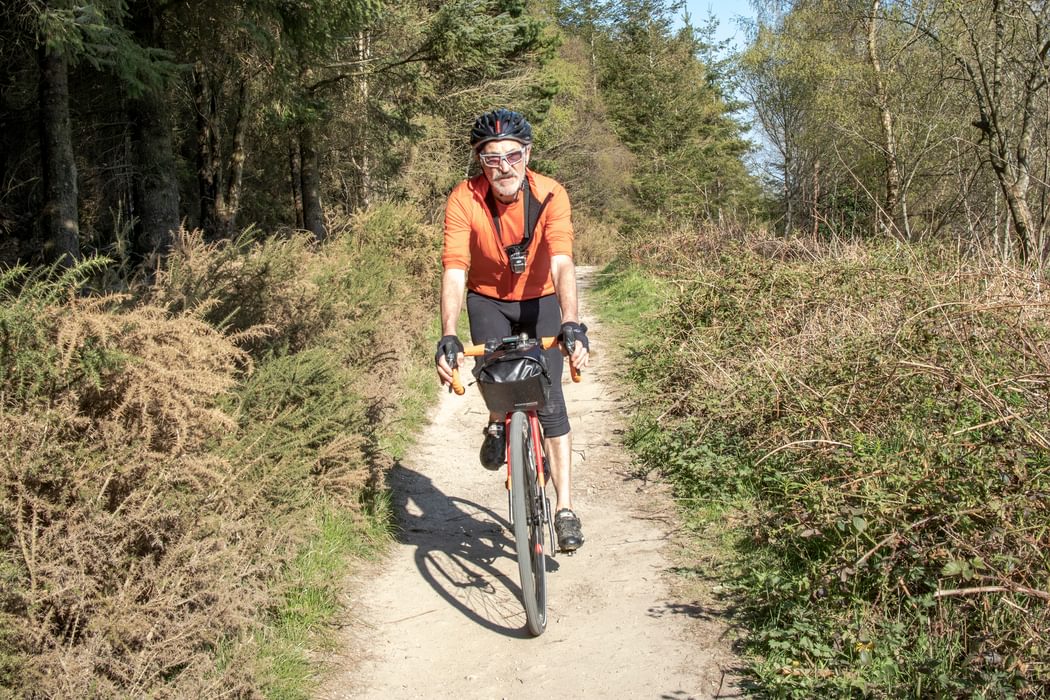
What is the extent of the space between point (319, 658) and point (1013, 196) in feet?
33.3

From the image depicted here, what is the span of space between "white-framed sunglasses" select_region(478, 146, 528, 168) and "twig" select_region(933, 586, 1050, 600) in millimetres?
2766

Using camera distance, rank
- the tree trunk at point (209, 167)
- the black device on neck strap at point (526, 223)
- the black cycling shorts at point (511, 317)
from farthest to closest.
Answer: the tree trunk at point (209, 167), the black cycling shorts at point (511, 317), the black device on neck strap at point (526, 223)

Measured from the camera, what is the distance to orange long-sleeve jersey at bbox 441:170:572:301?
15.3ft

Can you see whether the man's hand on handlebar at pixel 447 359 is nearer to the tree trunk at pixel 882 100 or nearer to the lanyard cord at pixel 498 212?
the lanyard cord at pixel 498 212

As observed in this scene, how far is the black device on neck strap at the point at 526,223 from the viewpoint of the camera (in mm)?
4715

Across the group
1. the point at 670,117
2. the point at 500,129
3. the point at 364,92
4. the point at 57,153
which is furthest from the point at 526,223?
the point at 670,117

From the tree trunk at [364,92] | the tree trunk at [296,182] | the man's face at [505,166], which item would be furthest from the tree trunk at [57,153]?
the tree trunk at [296,182]

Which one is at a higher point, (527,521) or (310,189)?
(310,189)

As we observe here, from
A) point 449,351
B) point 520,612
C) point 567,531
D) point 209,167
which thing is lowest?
point 520,612

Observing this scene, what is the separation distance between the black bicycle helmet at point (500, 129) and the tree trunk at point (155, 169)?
272 inches

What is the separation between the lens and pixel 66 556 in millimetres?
3113

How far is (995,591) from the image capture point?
10.6 ft

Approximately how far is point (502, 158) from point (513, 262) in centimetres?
57

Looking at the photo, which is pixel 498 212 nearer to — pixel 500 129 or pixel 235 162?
pixel 500 129
